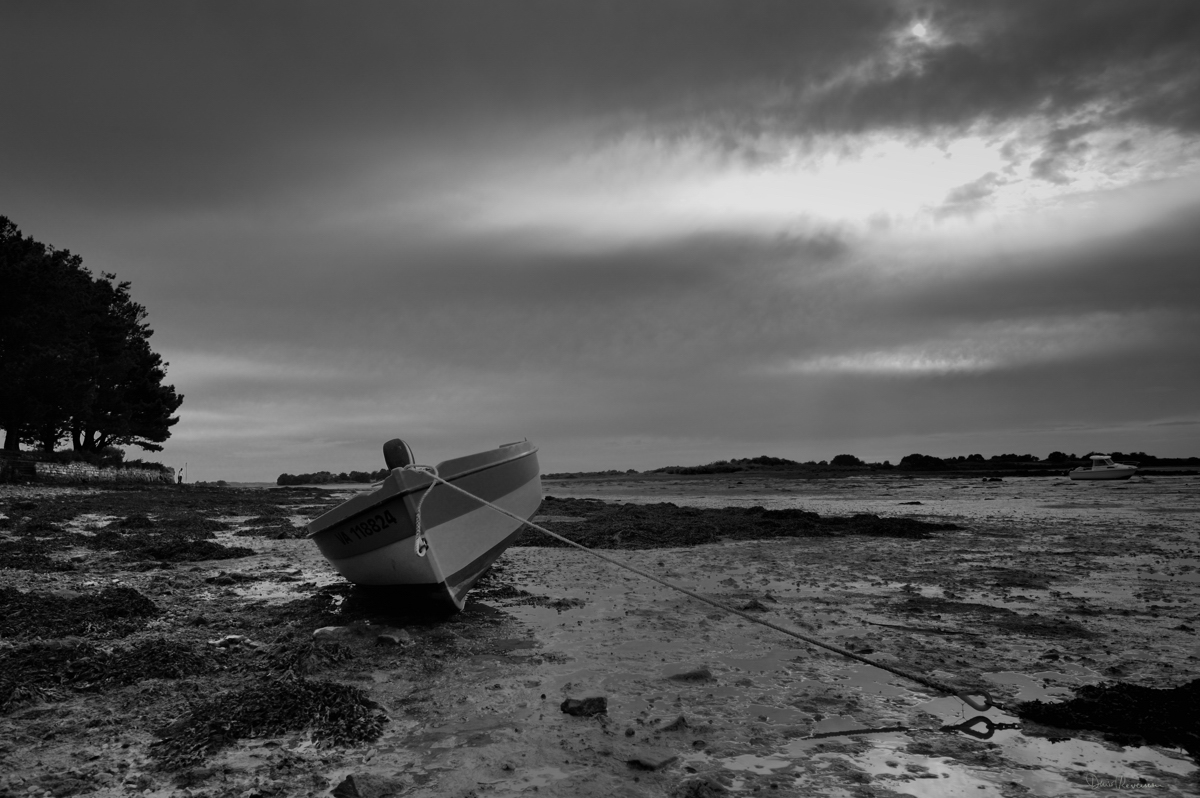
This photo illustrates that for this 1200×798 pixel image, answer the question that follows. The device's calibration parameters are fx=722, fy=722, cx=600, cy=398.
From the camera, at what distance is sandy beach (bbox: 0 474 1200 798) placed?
3887 millimetres

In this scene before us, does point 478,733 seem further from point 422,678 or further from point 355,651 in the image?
point 355,651

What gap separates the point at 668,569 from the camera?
1152 cm

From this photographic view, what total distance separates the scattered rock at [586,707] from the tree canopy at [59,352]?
36431 mm

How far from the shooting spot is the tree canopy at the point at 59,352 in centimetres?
3203

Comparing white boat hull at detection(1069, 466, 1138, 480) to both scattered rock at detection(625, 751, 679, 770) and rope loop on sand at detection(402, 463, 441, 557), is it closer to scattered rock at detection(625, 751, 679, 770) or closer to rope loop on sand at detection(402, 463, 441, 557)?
rope loop on sand at detection(402, 463, 441, 557)

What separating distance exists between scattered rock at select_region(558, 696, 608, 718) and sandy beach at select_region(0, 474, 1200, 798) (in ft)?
0.14

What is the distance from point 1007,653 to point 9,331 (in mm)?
39453

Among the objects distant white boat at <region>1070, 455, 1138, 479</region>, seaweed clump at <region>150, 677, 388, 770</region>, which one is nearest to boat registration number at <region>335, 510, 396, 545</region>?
seaweed clump at <region>150, 677, 388, 770</region>

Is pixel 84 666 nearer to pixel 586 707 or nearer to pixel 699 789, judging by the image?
pixel 586 707

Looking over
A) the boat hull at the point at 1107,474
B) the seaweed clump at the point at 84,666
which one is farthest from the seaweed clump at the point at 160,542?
the boat hull at the point at 1107,474

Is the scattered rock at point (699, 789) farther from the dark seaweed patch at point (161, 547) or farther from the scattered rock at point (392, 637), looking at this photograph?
the dark seaweed patch at point (161, 547)

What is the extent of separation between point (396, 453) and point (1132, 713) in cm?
777

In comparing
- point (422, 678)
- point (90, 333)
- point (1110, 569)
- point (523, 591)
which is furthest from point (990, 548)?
point (90, 333)

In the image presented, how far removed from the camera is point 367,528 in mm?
7984
